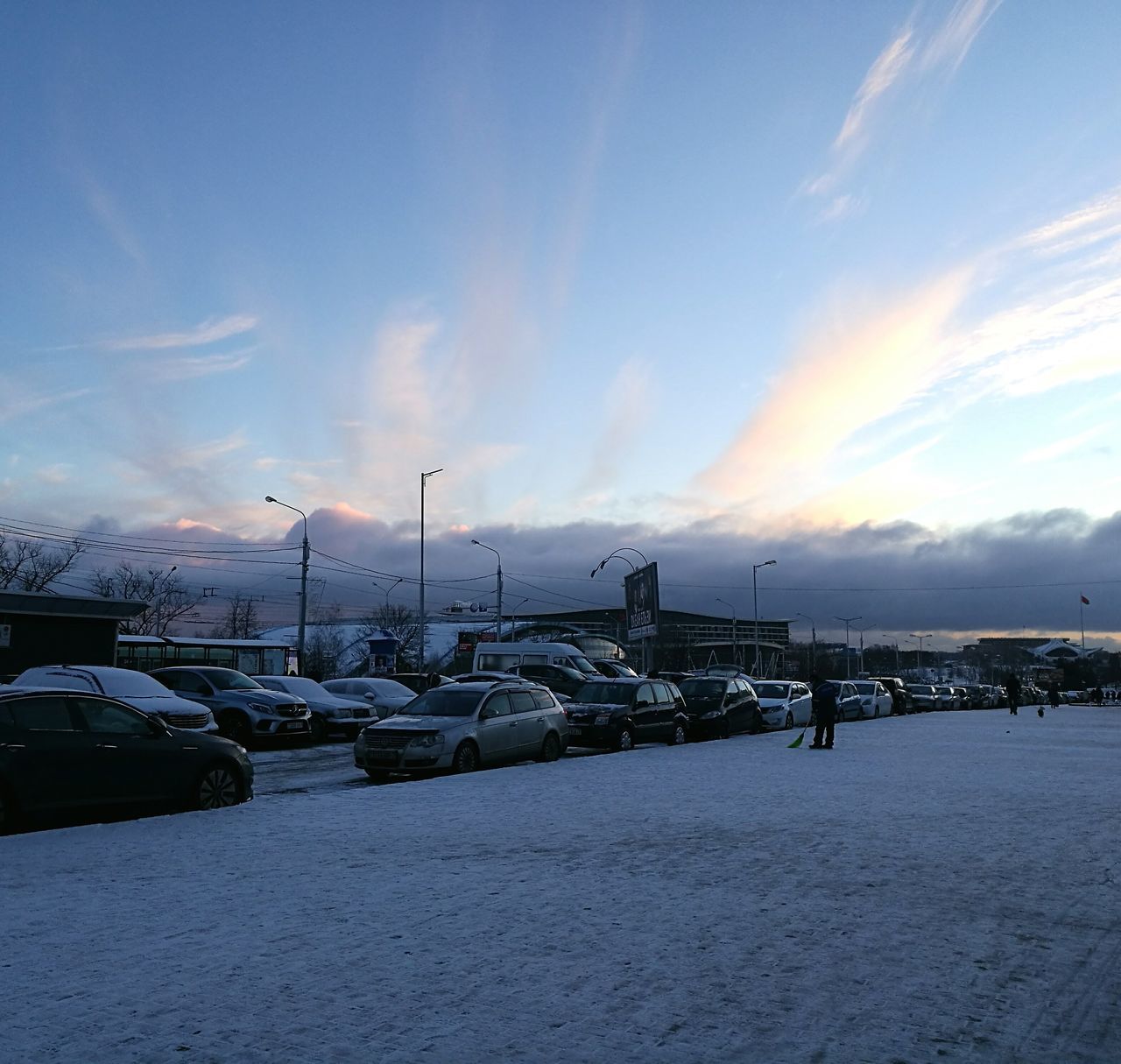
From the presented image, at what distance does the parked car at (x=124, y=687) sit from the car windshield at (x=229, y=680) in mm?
5750

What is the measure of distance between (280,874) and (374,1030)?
3.38 m

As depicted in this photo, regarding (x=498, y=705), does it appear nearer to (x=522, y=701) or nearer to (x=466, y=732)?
(x=522, y=701)

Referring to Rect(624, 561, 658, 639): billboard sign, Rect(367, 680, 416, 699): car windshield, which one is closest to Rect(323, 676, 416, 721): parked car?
Rect(367, 680, 416, 699): car windshield

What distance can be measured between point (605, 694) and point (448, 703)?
6049mm

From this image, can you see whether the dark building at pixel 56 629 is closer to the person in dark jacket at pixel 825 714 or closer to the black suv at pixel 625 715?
the black suv at pixel 625 715

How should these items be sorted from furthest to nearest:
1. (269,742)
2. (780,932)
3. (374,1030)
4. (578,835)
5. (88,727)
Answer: (269,742), (88,727), (578,835), (780,932), (374,1030)

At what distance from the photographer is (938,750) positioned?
68.4ft

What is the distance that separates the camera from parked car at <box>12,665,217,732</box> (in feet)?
53.6

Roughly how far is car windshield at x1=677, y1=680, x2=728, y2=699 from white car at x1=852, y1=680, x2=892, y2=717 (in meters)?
16.2

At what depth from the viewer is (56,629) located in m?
29.3

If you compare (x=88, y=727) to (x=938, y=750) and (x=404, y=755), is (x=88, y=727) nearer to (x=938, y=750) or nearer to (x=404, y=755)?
(x=404, y=755)

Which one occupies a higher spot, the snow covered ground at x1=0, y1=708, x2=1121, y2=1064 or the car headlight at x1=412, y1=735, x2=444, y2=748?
the car headlight at x1=412, y1=735, x2=444, y2=748

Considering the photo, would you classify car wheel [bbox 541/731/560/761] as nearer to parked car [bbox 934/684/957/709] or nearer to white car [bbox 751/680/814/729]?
white car [bbox 751/680/814/729]

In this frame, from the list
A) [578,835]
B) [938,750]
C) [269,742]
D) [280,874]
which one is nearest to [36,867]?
[280,874]
